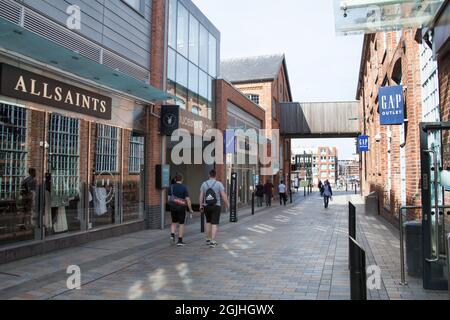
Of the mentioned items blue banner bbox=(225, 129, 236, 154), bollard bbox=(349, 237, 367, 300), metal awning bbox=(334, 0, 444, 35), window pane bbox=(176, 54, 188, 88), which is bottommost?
bollard bbox=(349, 237, 367, 300)

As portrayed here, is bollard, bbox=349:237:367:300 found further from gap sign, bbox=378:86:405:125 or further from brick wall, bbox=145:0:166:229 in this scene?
brick wall, bbox=145:0:166:229

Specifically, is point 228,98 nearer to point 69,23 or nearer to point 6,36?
point 69,23

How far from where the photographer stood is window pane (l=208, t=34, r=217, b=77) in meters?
17.9

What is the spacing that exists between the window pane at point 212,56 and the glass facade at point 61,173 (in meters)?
6.87

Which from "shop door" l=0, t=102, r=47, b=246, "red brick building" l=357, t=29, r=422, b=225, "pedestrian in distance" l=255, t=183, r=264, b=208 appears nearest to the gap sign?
"red brick building" l=357, t=29, r=422, b=225

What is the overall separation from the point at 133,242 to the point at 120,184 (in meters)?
2.08

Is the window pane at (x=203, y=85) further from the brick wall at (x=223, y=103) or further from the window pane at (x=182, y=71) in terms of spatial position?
the window pane at (x=182, y=71)

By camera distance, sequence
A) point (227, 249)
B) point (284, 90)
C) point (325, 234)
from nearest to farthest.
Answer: point (227, 249), point (325, 234), point (284, 90)

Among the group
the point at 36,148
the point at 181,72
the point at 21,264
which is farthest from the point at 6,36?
the point at 181,72

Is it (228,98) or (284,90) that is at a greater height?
(284,90)

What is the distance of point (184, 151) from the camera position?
19625mm

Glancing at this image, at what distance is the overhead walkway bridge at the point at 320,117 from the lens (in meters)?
35.5

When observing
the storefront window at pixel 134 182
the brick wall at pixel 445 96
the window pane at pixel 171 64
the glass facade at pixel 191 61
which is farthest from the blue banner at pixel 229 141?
the brick wall at pixel 445 96

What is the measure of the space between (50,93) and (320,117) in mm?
29715
